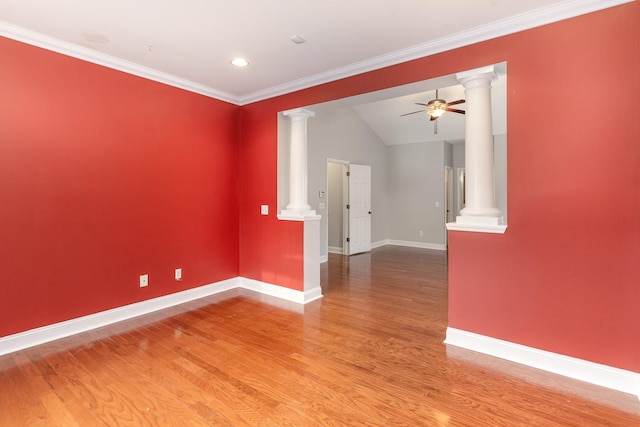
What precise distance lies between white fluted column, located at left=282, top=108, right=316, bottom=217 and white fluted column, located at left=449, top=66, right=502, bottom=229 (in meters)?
1.96

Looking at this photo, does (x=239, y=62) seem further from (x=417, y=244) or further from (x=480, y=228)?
(x=417, y=244)

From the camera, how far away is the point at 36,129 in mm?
2715

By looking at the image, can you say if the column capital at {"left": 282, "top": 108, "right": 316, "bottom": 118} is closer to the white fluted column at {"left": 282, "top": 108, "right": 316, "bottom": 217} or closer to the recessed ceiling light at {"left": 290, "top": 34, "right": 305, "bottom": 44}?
the white fluted column at {"left": 282, "top": 108, "right": 316, "bottom": 217}

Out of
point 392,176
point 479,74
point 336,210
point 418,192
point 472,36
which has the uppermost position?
point 472,36

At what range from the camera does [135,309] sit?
11.2 ft

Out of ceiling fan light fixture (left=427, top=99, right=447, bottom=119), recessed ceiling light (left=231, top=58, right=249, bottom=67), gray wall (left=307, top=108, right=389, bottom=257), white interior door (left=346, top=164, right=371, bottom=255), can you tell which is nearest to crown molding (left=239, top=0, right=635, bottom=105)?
recessed ceiling light (left=231, top=58, right=249, bottom=67)

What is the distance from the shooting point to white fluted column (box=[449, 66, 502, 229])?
2.68 m

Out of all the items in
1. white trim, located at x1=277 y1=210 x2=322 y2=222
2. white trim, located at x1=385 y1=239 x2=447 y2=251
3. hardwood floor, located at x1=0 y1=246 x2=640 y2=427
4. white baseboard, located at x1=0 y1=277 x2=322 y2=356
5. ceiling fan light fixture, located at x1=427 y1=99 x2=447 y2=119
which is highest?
ceiling fan light fixture, located at x1=427 y1=99 x2=447 y2=119

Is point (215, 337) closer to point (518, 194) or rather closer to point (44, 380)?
point (44, 380)

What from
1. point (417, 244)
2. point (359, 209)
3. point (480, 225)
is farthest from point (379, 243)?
point (480, 225)

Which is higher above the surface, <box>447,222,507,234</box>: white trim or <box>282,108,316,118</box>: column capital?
<box>282,108,316,118</box>: column capital

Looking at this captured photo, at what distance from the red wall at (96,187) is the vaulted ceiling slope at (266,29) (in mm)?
323

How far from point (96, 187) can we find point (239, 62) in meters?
1.91

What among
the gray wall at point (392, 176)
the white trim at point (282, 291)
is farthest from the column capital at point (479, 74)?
the gray wall at point (392, 176)
